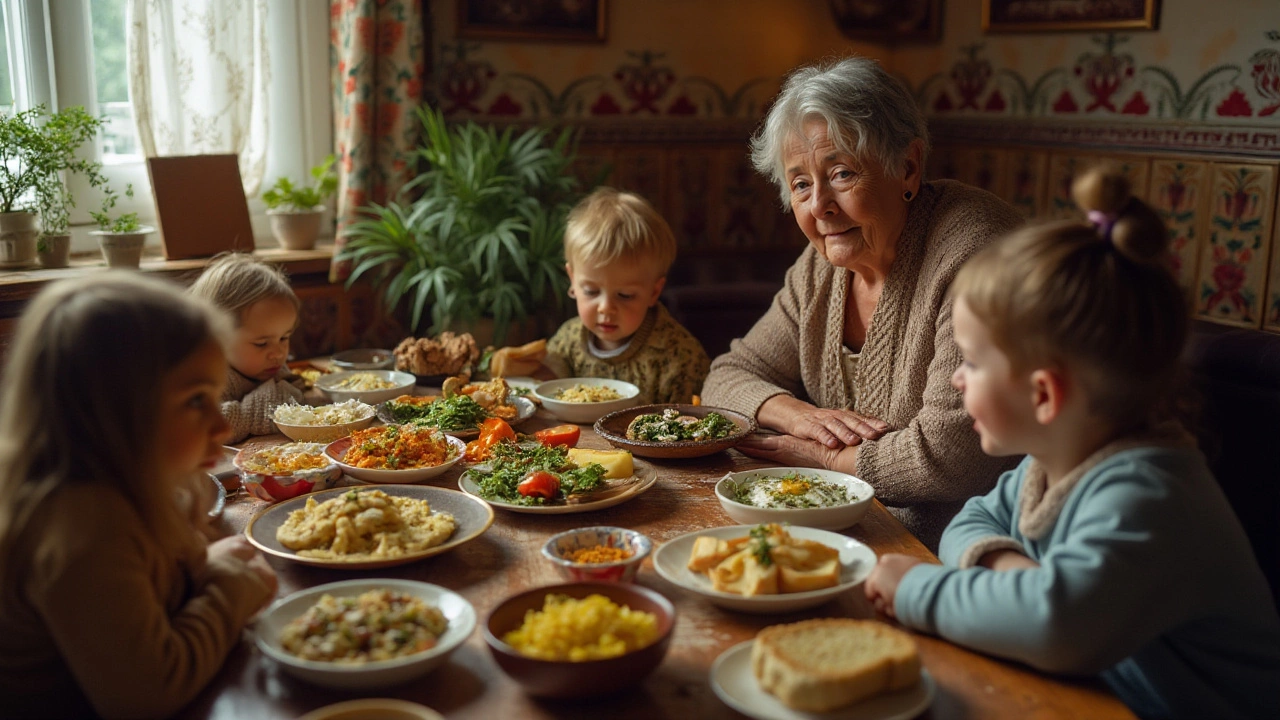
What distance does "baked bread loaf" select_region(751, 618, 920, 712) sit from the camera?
1.27m

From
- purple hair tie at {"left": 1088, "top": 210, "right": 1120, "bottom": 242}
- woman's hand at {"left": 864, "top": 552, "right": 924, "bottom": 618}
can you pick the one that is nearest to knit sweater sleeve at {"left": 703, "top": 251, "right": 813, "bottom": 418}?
woman's hand at {"left": 864, "top": 552, "right": 924, "bottom": 618}

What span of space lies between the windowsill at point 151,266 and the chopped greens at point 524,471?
4.86 ft

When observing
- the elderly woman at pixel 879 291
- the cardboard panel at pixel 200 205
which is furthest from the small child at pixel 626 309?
the cardboard panel at pixel 200 205

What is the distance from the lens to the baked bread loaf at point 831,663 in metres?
1.27

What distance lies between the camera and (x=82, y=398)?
1.26 metres

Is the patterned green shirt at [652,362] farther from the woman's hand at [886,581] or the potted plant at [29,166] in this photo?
the potted plant at [29,166]

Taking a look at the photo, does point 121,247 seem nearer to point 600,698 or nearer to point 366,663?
point 366,663

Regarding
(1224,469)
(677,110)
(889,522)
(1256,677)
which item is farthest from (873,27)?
(1256,677)

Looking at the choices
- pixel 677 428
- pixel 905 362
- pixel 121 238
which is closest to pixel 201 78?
pixel 121 238

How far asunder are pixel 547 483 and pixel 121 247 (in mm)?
2191

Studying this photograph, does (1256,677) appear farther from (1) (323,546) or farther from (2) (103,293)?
(2) (103,293)

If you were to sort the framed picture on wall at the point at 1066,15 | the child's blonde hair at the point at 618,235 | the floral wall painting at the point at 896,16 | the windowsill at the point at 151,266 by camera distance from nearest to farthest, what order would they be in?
the child's blonde hair at the point at 618,235 → the windowsill at the point at 151,266 → the framed picture on wall at the point at 1066,15 → the floral wall painting at the point at 896,16

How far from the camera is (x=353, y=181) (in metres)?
3.92

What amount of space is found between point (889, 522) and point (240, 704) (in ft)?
3.68
